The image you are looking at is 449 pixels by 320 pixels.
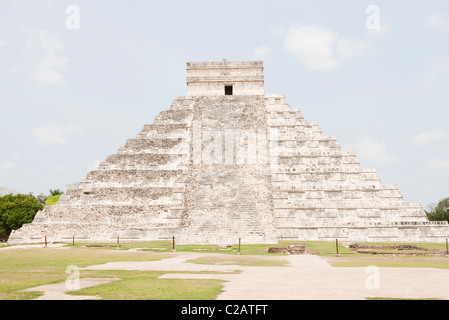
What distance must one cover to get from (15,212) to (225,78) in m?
24.1

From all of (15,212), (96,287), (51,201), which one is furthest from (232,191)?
(51,201)

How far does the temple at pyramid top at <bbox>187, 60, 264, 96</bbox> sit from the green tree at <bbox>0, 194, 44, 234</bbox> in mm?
20792

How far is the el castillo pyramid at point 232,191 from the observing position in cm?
2469

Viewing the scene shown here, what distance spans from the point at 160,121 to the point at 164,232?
10.8m

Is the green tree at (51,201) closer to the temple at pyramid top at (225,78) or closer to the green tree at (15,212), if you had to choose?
the green tree at (15,212)

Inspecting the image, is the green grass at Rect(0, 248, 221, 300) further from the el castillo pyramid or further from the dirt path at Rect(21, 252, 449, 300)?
the el castillo pyramid

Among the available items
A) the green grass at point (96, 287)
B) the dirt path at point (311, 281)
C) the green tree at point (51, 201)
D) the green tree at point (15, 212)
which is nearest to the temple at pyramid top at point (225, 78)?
the green tree at point (15, 212)

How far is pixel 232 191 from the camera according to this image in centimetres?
2592

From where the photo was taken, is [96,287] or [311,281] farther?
[311,281]

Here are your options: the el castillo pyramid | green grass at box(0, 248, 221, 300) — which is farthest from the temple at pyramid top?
green grass at box(0, 248, 221, 300)

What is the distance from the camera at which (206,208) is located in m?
24.8

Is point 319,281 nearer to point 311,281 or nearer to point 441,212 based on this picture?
point 311,281

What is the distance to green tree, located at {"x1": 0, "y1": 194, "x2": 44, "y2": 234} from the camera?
4412 centimetres
